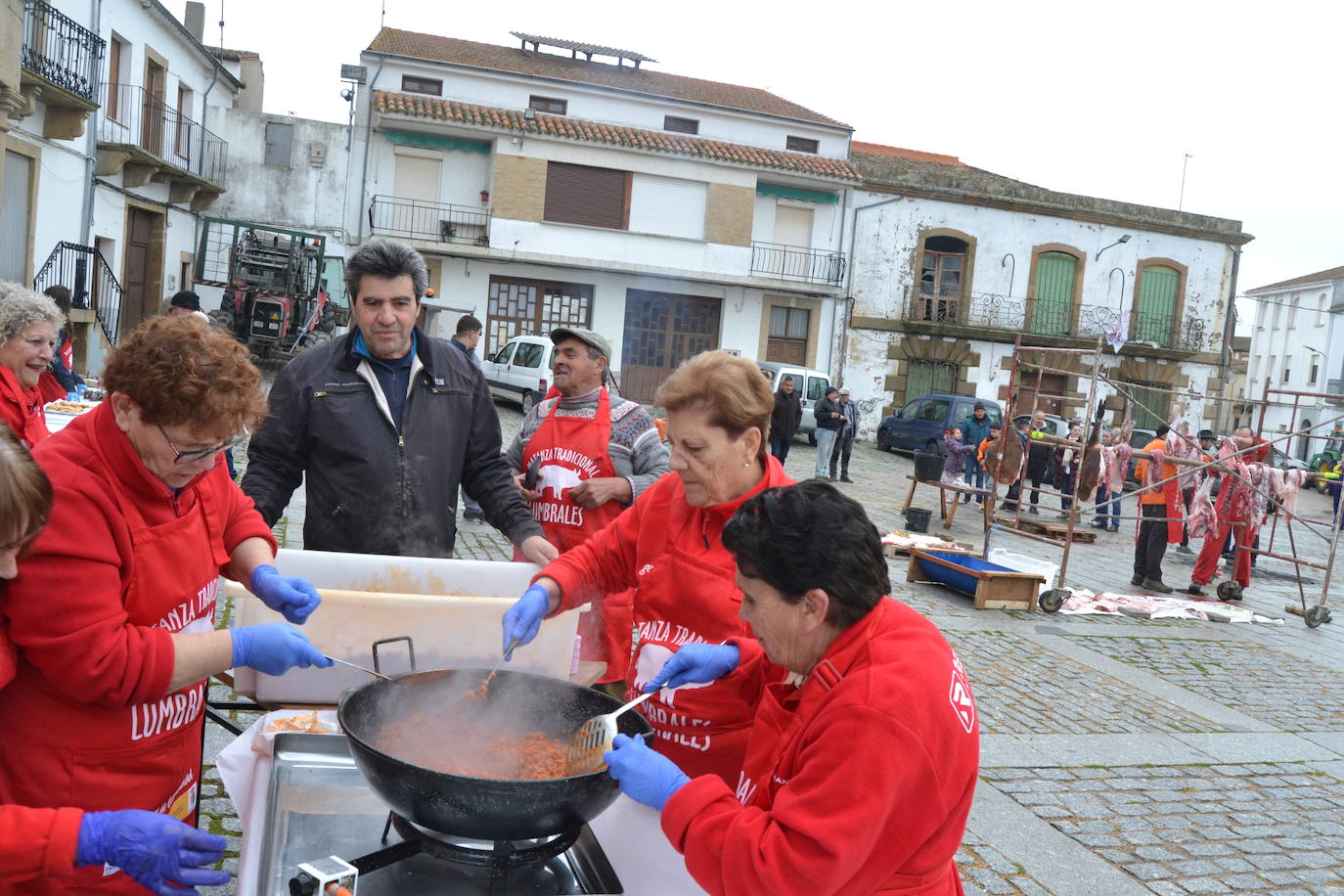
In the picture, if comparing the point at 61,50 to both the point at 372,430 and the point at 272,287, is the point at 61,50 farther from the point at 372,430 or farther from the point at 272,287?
the point at 372,430

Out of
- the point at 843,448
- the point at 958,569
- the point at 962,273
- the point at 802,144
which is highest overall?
the point at 802,144

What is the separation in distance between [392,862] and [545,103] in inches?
1056

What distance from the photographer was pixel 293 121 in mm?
24672

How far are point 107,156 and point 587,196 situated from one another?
1143cm

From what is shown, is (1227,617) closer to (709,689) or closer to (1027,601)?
(1027,601)

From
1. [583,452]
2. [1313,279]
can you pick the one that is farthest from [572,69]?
[1313,279]

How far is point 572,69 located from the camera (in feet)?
92.0

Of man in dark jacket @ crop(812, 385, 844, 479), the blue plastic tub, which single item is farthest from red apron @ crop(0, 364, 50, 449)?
man in dark jacket @ crop(812, 385, 844, 479)

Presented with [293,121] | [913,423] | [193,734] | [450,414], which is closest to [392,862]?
[193,734]

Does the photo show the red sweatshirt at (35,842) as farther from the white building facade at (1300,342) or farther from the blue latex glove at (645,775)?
the white building facade at (1300,342)

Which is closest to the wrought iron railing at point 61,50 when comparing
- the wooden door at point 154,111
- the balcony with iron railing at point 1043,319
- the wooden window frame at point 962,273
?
the wooden door at point 154,111

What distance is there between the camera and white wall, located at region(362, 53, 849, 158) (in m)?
25.6

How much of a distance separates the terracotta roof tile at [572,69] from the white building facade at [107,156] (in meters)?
5.29

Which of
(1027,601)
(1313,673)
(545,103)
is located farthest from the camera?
(545,103)
